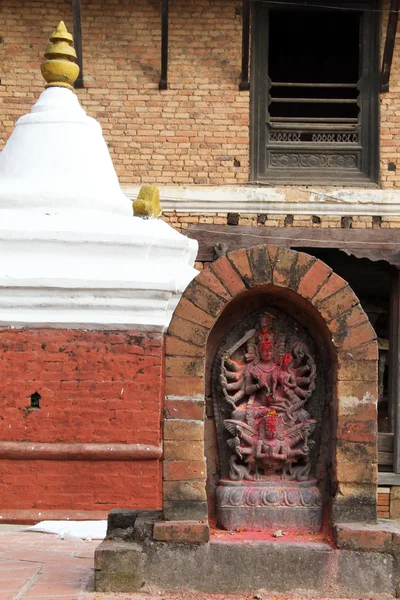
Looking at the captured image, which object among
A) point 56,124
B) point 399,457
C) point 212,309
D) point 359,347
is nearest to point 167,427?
point 212,309

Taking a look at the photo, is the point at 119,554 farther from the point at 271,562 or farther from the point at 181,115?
the point at 181,115

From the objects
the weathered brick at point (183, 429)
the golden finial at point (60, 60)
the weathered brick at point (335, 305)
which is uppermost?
the golden finial at point (60, 60)

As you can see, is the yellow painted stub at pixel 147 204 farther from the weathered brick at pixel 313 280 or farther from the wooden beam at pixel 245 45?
the wooden beam at pixel 245 45

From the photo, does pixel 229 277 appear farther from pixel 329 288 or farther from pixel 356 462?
pixel 356 462

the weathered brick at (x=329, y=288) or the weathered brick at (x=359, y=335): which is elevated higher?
the weathered brick at (x=329, y=288)

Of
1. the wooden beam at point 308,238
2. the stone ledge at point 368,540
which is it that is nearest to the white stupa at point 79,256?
the stone ledge at point 368,540

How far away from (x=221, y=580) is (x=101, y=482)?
2.97 meters

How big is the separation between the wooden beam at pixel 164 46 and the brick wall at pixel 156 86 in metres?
0.13

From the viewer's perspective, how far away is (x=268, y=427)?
18.6 feet

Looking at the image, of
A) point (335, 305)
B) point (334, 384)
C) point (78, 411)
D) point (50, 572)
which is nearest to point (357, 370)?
point (334, 384)

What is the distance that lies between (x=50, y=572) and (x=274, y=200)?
21.1 feet

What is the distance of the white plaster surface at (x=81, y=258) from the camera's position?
7.88 metres

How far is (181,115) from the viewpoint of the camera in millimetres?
11859

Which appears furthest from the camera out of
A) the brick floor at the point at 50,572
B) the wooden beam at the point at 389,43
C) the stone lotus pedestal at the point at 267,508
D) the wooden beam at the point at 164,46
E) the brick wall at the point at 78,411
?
the wooden beam at the point at 389,43
